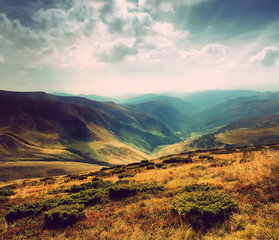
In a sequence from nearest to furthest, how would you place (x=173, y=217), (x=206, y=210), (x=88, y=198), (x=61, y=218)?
1. (x=206, y=210)
2. (x=173, y=217)
3. (x=61, y=218)
4. (x=88, y=198)

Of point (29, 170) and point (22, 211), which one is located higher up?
point (22, 211)

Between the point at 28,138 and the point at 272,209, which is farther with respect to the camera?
the point at 28,138

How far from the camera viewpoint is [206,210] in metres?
6.58

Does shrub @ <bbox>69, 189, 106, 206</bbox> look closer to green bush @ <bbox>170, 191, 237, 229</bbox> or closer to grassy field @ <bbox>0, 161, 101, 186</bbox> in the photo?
green bush @ <bbox>170, 191, 237, 229</bbox>

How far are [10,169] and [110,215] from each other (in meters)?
138

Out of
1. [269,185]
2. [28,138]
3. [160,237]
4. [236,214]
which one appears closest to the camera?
[160,237]

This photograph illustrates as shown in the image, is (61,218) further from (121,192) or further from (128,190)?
(128,190)

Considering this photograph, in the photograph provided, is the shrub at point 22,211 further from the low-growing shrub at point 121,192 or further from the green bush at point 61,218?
the low-growing shrub at point 121,192

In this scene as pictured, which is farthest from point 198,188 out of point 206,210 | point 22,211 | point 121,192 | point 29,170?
point 29,170

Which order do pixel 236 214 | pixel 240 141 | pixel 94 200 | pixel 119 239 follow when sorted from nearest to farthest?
pixel 119 239
pixel 236 214
pixel 94 200
pixel 240 141

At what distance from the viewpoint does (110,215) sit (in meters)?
8.59

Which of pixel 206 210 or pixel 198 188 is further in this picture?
pixel 198 188

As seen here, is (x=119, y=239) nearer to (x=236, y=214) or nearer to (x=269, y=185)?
(x=236, y=214)

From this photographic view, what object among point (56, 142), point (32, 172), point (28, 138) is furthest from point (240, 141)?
point (28, 138)
